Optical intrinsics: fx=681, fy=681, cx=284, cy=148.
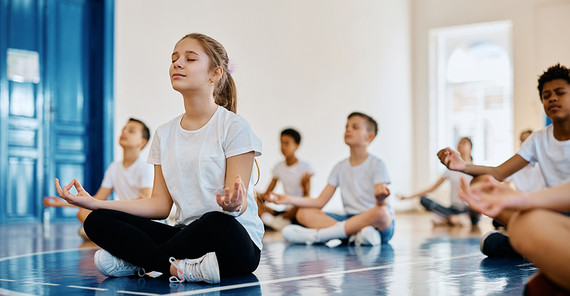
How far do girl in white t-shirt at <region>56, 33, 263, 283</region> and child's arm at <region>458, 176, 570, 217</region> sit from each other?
757 millimetres

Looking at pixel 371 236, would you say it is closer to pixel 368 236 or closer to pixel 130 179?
pixel 368 236

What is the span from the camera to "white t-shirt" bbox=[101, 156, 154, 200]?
3688mm

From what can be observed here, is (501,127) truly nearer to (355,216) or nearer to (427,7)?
(427,7)

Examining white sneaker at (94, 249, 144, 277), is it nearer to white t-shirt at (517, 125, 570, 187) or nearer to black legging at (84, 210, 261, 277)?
black legging at (84, 210, 261, 277)

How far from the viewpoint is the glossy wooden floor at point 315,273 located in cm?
179

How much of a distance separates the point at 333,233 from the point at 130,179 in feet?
3.76

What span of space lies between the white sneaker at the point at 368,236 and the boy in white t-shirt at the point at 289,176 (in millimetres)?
1459

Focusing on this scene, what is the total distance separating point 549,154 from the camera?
2432 mm

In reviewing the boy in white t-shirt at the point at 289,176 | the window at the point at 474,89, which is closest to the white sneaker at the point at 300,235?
the boy in white t-shirt at the point at 289,176

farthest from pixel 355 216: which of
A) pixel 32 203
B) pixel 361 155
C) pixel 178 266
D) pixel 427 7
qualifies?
pixel 427 7

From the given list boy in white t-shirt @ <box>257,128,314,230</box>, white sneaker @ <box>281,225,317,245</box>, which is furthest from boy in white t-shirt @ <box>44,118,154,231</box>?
boy in white t-shirt @ <box>257,128,314,230</box>

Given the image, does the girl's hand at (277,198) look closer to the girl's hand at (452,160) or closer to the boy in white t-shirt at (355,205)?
the boy in white t-shirt at (355,205)

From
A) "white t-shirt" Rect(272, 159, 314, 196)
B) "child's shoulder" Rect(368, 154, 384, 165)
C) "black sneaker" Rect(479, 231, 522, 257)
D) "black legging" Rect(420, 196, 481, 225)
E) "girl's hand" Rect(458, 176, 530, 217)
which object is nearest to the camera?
"girl's hand" Rect(458, 176, 530, 217)

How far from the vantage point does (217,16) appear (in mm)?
6074
